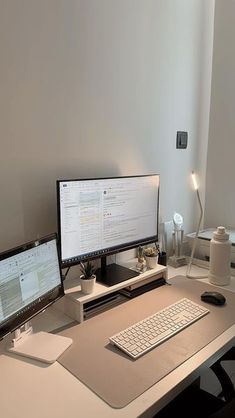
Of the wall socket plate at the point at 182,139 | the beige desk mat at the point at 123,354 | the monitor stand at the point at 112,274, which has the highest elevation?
the wall socket plate at the point at 182,139

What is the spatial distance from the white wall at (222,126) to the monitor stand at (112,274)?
34.5 inches

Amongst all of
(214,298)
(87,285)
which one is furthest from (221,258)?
(87,285)

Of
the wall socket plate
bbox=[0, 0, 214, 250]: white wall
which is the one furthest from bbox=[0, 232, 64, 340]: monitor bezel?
the wall socket plate

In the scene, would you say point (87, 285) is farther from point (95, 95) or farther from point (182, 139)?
point (182, 139)

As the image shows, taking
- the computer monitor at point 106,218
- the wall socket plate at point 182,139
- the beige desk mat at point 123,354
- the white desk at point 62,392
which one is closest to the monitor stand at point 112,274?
the computer monitor at point 106,218

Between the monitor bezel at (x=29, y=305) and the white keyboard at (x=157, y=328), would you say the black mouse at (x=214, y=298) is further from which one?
the monitor bezel at (x=29, y=305)

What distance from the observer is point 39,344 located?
1.03 metres

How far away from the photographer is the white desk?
0.78 m

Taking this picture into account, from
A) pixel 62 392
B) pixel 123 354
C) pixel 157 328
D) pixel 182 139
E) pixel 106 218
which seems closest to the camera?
pixel 62 392

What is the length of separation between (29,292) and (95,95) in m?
0.88

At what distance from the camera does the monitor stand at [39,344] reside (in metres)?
0.98

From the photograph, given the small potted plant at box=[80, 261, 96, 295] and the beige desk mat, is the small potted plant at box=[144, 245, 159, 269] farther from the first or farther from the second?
the small potted plant at box=[80, 261, 96, 295]

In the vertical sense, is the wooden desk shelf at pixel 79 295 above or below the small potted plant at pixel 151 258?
below

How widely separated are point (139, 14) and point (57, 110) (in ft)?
2.30
